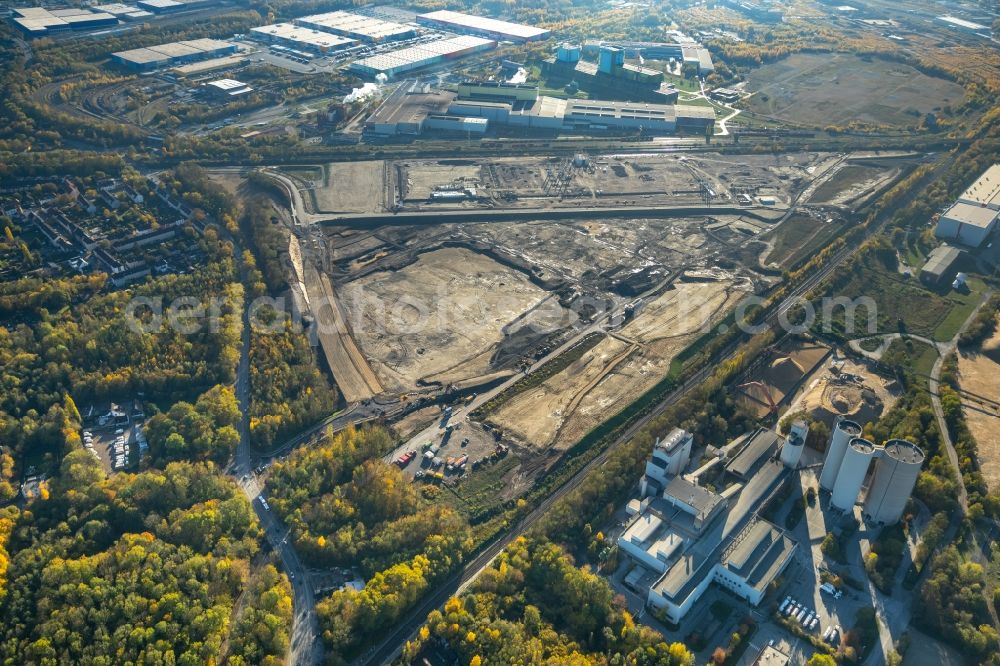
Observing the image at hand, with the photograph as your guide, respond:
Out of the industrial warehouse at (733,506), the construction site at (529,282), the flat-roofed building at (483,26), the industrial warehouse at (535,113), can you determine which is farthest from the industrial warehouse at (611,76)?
the industrial warehouse at (733,506)

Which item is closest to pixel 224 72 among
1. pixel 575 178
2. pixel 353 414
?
pixel 575 178

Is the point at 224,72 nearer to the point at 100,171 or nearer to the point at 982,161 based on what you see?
the point at 100,171

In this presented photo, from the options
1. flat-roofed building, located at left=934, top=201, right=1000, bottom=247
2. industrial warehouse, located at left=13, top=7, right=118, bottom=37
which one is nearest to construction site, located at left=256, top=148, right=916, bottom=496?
flat-roofed building, located at left=934, top=201, right=1000, bottom=247

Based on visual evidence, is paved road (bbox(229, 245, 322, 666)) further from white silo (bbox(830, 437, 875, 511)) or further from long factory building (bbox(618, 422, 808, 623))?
white silo (bbox(830, 437, 875, 511))

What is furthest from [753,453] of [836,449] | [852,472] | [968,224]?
[968,224]

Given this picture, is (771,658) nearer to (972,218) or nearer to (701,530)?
(701,530)

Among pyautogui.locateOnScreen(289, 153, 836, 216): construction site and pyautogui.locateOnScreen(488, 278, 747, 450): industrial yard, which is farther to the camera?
pyautogui.locateOnScreen(289, 153, 836, 216): construction site
